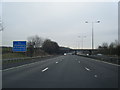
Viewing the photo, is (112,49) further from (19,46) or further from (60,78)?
(60,78)

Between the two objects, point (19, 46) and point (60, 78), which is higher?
point (19, 46)

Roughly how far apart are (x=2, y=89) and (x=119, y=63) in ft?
74.2

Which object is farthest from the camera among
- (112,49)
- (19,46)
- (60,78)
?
(112,49)

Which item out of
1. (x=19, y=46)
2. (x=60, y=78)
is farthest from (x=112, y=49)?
(x=60, y=78)

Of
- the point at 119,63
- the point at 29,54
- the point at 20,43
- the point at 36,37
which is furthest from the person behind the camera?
the point at 36,37

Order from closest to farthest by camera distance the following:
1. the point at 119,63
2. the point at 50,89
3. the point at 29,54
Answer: the point at 50,89 → the point at 119,63 → the point at 29,54

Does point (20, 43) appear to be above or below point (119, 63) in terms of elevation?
above

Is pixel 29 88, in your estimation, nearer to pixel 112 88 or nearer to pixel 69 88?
pixel 69 88

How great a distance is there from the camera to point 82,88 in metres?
9.12

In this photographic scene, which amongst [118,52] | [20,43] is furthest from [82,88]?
[118,52]

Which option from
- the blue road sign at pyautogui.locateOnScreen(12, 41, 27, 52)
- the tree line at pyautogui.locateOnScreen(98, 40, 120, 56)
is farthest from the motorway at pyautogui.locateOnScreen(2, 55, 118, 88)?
the tree line at pyautogui.locateOnScreen(98, 40, 120, 56)

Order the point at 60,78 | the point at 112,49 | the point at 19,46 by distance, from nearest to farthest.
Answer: the point at 60,78 < the point at 19,46 < the point at 112,49

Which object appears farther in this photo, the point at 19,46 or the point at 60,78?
the point at 19,46

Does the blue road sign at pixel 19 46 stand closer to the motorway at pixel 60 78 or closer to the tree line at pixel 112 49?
the motorway at pixel 60 78
